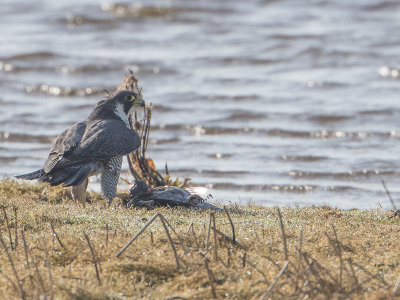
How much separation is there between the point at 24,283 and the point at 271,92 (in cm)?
984

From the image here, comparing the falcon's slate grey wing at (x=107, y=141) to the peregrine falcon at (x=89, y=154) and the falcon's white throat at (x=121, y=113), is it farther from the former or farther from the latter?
Result: the falcon's white throat at (x=121, y=113)

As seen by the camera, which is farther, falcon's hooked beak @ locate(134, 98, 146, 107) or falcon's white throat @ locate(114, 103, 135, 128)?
falcon's hooked beak @ locate(134, 98, 146, 107)

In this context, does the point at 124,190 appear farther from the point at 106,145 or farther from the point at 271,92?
the point at 271,92

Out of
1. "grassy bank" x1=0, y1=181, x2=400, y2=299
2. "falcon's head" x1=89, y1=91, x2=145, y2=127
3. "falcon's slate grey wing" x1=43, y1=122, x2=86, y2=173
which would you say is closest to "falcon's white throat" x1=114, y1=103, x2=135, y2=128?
"falcon's head" x1=89, y1=91, x2=145, y2=127

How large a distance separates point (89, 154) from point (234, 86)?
7.65 meters

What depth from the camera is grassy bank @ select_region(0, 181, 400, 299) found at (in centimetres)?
388

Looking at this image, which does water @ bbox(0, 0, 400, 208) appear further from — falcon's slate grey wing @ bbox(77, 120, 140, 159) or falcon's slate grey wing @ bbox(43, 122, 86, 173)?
falcon's slate grey wing @ bbox(43, 122, 86, 173)

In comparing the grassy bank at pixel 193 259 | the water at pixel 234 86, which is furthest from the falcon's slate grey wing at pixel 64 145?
the water at pixel 234 86

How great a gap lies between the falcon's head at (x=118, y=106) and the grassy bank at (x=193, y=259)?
166cm

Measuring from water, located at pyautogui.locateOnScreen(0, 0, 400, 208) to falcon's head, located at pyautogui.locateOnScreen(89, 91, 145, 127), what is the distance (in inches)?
68.8

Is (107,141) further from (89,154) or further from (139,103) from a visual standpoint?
(139,103)

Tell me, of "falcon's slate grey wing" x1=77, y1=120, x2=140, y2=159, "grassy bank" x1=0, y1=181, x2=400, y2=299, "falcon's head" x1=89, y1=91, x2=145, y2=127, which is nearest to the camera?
"grassy bank" x1=0, y1=181, x2=400, y2=299

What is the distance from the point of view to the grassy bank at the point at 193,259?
3.88 metres

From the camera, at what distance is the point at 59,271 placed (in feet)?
13.8
